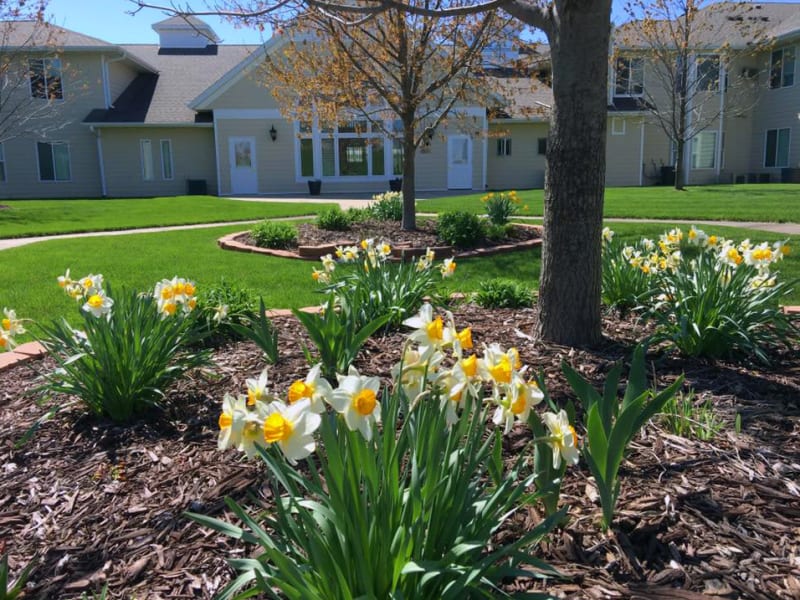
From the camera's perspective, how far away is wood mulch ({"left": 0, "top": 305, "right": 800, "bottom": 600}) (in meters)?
2.10

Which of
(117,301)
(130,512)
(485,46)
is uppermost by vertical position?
(485,46)

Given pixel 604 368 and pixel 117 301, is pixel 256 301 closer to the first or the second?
pixel 117 301

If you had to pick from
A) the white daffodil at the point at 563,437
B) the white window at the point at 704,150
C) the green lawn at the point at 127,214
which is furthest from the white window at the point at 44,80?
the white daffodil at the point at 563,437

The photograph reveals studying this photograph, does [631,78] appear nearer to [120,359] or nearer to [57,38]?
[57,38]

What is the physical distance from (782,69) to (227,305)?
29.1 m

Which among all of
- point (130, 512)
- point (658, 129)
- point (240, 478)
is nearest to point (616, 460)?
point (240, 478)

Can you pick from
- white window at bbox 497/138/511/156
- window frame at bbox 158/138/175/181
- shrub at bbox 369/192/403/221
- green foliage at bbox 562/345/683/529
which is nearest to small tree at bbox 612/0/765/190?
white window at bbox 497/138/511/156

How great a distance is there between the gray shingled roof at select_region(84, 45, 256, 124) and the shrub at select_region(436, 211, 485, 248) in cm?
1719

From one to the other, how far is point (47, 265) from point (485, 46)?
6.68 metres

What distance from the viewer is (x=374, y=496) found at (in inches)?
68.1

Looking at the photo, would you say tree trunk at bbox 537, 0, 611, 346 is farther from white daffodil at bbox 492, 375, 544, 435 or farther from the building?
the building

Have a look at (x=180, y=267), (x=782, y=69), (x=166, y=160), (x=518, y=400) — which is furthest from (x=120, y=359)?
(x=782, y=69)

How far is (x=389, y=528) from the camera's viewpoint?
5.71 feet

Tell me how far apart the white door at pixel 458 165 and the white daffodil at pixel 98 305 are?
23464mm
